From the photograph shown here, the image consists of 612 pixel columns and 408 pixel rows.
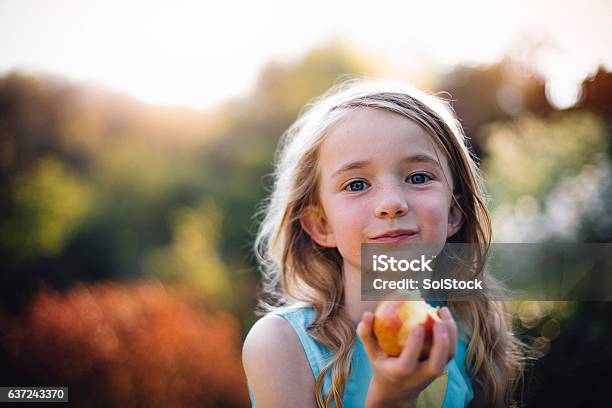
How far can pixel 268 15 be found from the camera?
6.83 ft

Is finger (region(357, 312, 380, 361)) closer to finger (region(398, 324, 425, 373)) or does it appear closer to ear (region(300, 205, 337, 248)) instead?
finger (region(398, 324, 425, 373))

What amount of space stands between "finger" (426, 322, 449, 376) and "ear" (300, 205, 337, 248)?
1.33ft

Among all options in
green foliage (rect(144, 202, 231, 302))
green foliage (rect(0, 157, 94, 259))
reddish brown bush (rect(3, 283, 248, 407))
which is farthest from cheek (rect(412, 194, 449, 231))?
green foliage (rect(0, 157, 94, 259))

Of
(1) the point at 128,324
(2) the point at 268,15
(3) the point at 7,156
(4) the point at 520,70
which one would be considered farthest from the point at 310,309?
(3) the point at 7,156

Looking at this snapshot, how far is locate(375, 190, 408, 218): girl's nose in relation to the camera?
897 millimetres

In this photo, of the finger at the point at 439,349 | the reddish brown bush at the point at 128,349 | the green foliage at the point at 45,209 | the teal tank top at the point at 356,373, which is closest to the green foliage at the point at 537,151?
the teal tank top at the point at 356,373

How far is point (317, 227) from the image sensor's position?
1.13m

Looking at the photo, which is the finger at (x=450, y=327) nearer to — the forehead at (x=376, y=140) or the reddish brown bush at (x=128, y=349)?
the forehead at (x=376, y=140)

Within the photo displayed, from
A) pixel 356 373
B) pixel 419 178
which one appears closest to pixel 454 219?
pixel 419 178

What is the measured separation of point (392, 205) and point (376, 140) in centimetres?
13

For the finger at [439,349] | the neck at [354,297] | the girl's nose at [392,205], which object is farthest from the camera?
the neck at [354,297]

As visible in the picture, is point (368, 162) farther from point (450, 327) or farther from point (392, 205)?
point (450, 327)

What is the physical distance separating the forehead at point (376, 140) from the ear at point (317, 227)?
4.7 inches

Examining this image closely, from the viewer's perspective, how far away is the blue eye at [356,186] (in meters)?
0.97
